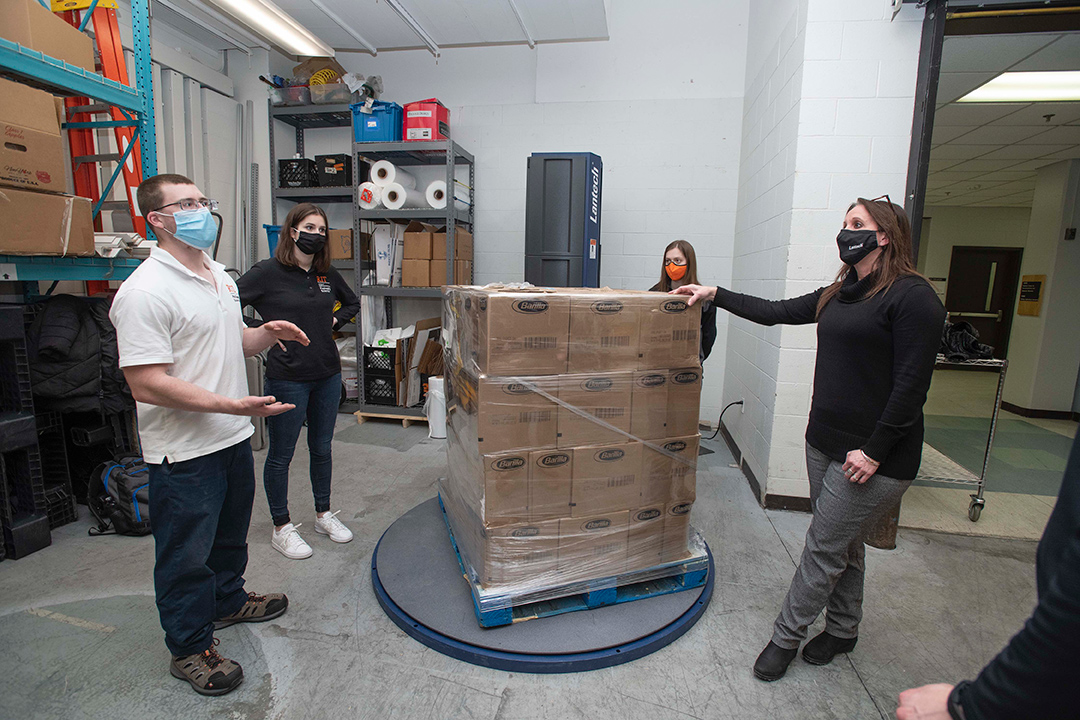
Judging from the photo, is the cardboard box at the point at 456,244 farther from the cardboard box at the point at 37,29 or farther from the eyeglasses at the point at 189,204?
Result: the eyeglasses at the point at 189,204

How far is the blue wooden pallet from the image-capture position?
1.88 m

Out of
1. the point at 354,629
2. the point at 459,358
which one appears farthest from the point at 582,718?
the point at 459,358

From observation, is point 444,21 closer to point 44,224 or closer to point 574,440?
point 44,224

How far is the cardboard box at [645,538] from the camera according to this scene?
2.04m

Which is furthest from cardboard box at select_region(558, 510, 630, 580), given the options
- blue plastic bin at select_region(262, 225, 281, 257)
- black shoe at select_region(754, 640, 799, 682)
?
blue plastic bin at select_region(262, 225, 281, 257)

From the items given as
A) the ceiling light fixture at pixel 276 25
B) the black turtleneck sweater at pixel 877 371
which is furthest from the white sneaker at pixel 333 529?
the ceiling light fixture at pixel 276 25

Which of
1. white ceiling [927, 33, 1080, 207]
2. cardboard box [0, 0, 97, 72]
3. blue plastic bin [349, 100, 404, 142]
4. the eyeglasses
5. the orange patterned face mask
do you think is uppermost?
white ceiling [927, 33, 1080, 207]

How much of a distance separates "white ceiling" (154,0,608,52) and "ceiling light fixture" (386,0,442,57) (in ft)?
0.10

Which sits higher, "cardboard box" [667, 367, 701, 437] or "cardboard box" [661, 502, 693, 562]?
"cardboard box" [667, 367, 701, 437]

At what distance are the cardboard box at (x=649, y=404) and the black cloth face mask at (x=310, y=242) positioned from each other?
149 centimetres

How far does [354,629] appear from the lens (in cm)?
198

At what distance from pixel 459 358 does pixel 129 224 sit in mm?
2391

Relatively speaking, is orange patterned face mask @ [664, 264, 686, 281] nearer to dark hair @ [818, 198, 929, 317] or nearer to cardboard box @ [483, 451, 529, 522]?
dark hair @ [818, 198, 929, 317]

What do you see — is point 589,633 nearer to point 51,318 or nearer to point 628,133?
point 51,318
